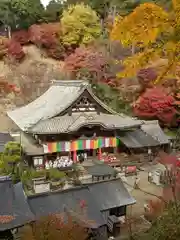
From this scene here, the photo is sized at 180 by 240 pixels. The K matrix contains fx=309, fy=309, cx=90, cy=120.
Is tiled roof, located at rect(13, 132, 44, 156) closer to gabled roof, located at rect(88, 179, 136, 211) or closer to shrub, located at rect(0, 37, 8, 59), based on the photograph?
gabled roof, located at rect(88, 179, 136, 211)

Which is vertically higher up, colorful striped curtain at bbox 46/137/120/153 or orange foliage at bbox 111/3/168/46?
orange foliage at bbox 111/3/168/46

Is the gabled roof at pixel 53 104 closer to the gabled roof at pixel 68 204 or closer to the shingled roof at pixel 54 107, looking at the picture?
the shingled roof at pixel 54 107

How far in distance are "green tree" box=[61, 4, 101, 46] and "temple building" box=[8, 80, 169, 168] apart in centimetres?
1816

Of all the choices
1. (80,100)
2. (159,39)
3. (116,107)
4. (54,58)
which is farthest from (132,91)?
(159,39)

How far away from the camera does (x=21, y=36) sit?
1652 inches

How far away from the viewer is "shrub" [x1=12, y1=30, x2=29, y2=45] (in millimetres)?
41656

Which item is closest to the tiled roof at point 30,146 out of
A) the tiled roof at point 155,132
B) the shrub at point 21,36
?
the tiled roof at point 155,132

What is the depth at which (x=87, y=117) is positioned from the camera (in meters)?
20.5

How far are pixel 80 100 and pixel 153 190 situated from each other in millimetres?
7955

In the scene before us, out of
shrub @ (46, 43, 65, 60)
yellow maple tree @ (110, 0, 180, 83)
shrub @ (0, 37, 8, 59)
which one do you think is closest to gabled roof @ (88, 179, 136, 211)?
yellow maple tree @ (110, 0, 180, 83)

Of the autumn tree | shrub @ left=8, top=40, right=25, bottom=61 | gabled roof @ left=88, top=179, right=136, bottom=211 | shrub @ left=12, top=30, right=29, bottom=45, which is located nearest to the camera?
gabled roof @ left=88, top=179, right=136, bottom=211

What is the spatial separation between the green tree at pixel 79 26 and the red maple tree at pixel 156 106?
17.3 meters

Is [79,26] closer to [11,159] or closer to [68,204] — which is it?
[11,159]

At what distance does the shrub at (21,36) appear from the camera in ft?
137
